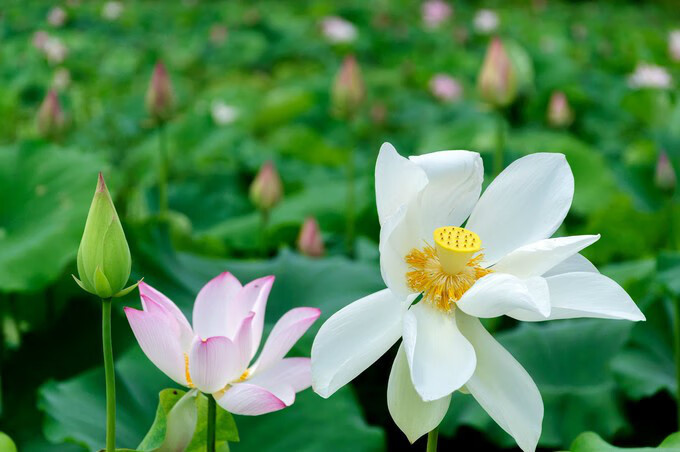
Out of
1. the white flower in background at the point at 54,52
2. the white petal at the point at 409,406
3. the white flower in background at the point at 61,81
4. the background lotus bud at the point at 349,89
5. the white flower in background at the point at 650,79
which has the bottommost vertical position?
the white flower in background at the point at 650,79

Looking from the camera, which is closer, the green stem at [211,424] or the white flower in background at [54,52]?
the green stem at [211,424]

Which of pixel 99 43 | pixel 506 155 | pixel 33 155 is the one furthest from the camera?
pixel 99 43

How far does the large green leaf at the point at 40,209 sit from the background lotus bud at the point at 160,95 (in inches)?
9.7

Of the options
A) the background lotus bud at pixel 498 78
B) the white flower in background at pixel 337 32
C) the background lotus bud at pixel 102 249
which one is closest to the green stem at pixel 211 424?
the background lotus bud at pixel 102 249

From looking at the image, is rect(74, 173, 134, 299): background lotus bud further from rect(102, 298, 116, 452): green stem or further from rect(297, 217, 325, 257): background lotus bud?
rect(297, 217, 325, 257): background lotus bud

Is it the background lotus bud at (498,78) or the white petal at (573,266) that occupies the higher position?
the white petal at (573,266)

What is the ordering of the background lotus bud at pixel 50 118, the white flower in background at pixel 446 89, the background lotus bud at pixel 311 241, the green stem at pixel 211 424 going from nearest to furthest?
1. the green stem at pixel 211 424
2. the background lotus bud at pixel 311 241
3. the background lotus bud at pixel 50 118
4. the white flower in background at pixel 446 89

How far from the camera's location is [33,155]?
4.79 feet

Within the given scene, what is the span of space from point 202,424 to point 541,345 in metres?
0.66

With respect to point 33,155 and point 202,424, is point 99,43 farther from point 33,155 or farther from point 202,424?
point 202,424

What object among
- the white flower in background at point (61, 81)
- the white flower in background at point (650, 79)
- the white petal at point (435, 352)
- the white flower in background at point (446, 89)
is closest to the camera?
the white petal at point (435, 352)

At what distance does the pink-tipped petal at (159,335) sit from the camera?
0.64 metres

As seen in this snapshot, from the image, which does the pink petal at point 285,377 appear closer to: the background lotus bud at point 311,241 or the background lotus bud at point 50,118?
the background lotus bud at point 311,241

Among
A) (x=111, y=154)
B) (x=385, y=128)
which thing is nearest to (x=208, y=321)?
(x=111, y=154)
